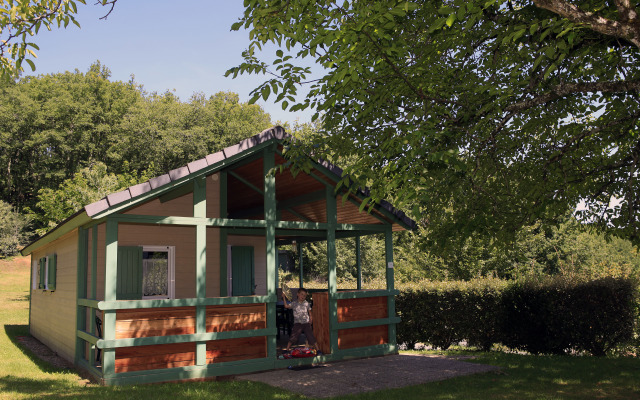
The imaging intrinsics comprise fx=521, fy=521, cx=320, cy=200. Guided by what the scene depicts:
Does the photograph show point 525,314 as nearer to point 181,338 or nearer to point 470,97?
point 470,97

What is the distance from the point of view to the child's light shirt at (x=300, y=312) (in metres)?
10.9

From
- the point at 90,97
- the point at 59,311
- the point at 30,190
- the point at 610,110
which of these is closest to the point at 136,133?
the point at 90,97

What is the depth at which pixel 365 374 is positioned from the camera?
32.4 feet

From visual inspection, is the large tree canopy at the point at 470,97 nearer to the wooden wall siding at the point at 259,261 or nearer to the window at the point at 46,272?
the wooden wall siding at the point at 259,261

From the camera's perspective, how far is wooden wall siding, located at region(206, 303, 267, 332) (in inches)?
395

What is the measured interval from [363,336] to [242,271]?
4.77m

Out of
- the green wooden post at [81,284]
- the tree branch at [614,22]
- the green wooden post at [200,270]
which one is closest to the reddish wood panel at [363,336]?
the green wooden post at [200,270]

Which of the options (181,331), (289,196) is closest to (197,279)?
(181,331)

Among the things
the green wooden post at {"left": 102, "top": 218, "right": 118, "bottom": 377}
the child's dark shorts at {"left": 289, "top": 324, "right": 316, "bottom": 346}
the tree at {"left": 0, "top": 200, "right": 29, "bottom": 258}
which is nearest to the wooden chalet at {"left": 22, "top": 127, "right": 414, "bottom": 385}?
the green wooden post at {"left": 102, "top": 218, "right": 118, "bottom": 377}

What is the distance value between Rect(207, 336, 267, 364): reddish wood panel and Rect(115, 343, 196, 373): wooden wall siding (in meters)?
0.37

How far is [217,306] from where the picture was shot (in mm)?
10102

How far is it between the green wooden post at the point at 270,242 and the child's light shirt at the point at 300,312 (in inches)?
19.6

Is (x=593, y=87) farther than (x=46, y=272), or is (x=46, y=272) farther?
(x=46, y=272)

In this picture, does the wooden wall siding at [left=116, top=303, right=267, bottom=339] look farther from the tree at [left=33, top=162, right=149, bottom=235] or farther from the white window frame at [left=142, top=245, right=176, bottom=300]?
the tree at [left=33, top=162, right=149, bottom=235]
